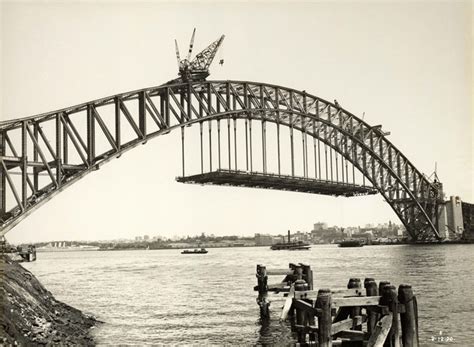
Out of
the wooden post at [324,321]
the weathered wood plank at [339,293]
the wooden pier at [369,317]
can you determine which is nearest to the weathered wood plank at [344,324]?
the wooden pier at [369,317]

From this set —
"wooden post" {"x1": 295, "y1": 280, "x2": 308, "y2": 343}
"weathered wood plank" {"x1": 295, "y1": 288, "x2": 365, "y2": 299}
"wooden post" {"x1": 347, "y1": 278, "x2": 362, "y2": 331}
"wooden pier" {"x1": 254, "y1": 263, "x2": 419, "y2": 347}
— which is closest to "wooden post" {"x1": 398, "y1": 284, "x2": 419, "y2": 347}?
"wooden pier" {"x1": 254, "y1": 263, "x2": 419, "y2": 347}

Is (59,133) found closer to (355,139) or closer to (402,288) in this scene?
(402,288)

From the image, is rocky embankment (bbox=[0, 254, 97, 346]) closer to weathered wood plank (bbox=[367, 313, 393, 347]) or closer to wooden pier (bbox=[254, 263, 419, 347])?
wooden pier (bbox=[254, 263, 419, 347])

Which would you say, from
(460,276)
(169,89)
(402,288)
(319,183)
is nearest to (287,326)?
(402,288)

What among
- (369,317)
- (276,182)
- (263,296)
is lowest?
(263,296)

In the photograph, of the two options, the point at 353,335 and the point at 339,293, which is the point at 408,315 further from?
the point at 339,293

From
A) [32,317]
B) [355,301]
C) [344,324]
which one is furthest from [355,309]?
[32,317]

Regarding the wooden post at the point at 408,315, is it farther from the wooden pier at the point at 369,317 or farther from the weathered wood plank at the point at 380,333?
the weathered wood plank at the point at 380,333
